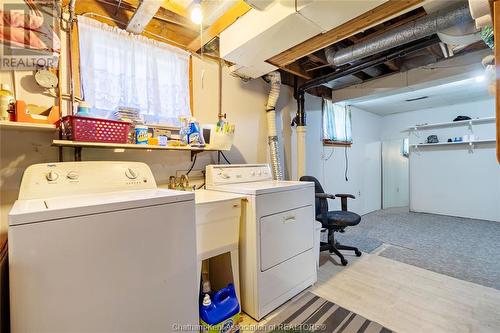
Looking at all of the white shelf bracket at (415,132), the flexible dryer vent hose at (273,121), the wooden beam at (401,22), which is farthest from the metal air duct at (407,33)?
the white shelf bracket at (415,132)

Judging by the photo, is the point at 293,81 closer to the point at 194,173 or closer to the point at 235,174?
the point at 235,174

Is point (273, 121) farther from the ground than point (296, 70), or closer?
closer

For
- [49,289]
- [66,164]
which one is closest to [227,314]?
[49,289]

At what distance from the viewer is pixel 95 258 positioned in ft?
3.11

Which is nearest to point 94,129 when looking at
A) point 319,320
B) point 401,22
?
point 319,320

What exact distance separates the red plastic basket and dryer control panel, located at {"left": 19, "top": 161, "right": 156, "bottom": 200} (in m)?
0.16

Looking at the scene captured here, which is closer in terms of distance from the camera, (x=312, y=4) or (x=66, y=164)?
(x=66, y=164)

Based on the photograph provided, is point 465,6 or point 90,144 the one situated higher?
point 465,6

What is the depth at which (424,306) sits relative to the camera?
1.77 meters

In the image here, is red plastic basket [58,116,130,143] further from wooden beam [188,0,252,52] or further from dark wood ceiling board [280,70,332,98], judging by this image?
dark wood ceiling board [280,70,332,98]

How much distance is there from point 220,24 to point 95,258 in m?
2.04

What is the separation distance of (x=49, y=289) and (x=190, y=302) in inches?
25.6

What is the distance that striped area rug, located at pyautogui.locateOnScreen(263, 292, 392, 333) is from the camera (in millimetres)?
1568

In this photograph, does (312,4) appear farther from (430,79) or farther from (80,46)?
(430,79)
